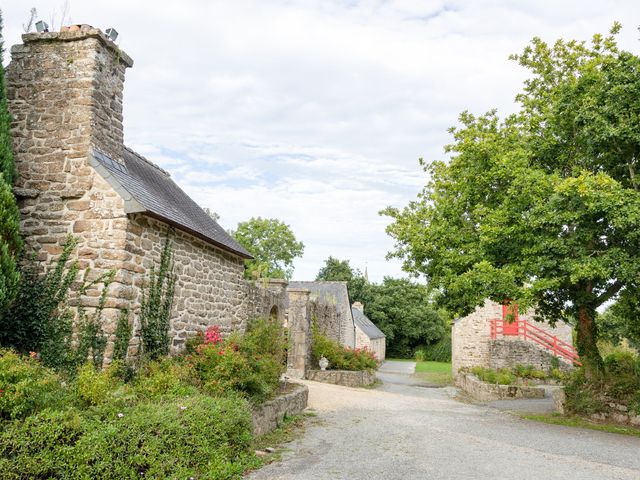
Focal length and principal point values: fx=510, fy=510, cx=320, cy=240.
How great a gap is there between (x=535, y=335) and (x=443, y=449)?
16541mm

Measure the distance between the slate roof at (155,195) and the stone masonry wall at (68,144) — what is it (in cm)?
19

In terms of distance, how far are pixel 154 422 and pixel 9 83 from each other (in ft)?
22.1

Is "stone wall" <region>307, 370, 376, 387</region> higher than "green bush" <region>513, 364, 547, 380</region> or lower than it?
lower

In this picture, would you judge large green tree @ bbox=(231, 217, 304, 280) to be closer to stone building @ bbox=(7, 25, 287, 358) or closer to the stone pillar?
the stone pillar

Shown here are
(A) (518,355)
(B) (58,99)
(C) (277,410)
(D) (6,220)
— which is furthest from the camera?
(A) (518,355)

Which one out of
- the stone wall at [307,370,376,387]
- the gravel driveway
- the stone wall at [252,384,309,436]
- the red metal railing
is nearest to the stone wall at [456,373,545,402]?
the stone wall at [307,370,376,387]

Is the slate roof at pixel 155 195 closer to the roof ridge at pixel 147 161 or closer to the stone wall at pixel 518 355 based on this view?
the roof ridge at pixel 147 161

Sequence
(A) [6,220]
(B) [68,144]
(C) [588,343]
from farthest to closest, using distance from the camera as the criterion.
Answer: (C) [588,343] < (B) [68,144] < (A) [6,220]

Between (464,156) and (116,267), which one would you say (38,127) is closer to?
(116,267)

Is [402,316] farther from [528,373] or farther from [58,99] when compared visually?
[58,99]

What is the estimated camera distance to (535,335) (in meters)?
22.6

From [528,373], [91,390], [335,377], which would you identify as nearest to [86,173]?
[91,390]

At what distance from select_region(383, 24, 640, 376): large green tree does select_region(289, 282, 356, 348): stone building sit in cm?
780

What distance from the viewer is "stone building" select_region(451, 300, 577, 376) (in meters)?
22.2
